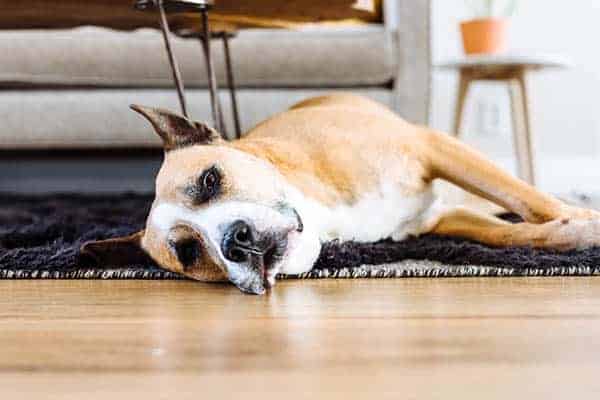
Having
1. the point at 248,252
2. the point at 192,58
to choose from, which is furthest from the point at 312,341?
the point at 192,58

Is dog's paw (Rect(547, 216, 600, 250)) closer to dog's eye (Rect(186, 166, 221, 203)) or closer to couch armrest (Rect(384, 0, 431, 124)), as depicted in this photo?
dog's eye (Rect(186, 166, 221, 203))

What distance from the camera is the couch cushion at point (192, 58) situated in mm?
2699

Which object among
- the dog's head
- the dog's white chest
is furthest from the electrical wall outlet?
the dog's head

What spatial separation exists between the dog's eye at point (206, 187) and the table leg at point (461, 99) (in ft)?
5.66

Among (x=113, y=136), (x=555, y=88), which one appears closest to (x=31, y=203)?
(x=113, y=136)

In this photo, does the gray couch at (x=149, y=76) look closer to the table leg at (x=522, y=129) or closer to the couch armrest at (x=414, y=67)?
the couch armrest at (x=414, y=67)

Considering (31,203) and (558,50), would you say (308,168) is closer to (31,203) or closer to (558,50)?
(31,203)

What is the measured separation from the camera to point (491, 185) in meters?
1.49

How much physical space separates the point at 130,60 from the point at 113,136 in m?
0.26

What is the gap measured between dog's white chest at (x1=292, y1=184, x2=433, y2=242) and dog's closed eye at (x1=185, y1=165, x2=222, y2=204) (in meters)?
0.18

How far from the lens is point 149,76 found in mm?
2771

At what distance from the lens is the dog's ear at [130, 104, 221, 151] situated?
4.67ft

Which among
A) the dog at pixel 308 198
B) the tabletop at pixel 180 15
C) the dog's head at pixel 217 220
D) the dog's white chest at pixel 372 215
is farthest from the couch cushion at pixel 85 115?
the dog's head at pixel 217 220

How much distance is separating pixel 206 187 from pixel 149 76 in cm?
159
